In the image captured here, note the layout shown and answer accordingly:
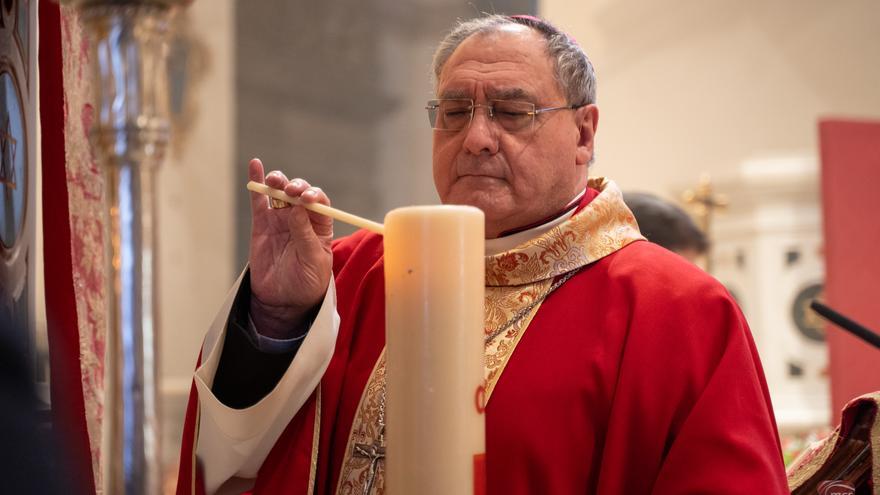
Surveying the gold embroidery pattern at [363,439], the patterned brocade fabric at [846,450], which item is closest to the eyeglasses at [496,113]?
the gold embroidery pattern at [363,439]

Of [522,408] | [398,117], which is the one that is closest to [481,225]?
[522,408]

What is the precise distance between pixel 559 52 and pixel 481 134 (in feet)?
1.05

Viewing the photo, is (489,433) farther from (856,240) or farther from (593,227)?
(856,240)

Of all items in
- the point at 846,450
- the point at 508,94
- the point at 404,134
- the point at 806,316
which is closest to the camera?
the point at 846,450

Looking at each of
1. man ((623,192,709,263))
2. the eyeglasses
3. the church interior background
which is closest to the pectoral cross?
the eyeglasses

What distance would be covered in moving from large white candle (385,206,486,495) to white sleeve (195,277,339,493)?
0.78 m

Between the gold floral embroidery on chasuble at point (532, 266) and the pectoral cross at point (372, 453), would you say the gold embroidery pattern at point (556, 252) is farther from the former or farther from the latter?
the pectoral cross at point (372, 453)

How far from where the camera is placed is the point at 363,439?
2.33 meters

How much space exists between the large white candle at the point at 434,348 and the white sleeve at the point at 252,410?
2.55ft

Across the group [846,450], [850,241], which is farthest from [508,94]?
[850,241]

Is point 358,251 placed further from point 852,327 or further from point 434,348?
point 434,348

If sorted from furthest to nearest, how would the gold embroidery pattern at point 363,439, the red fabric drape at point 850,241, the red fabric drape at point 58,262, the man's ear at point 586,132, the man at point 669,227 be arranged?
the red fabric drape at point 850,241 → the man at point 669,227 → the man's ear at point 586,132 → the gold embroidery pattern at point 363,439 → the red fabric drape at point 58,262

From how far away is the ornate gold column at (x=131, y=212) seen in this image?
3.13 feet

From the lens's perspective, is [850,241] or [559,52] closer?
[559,52]
